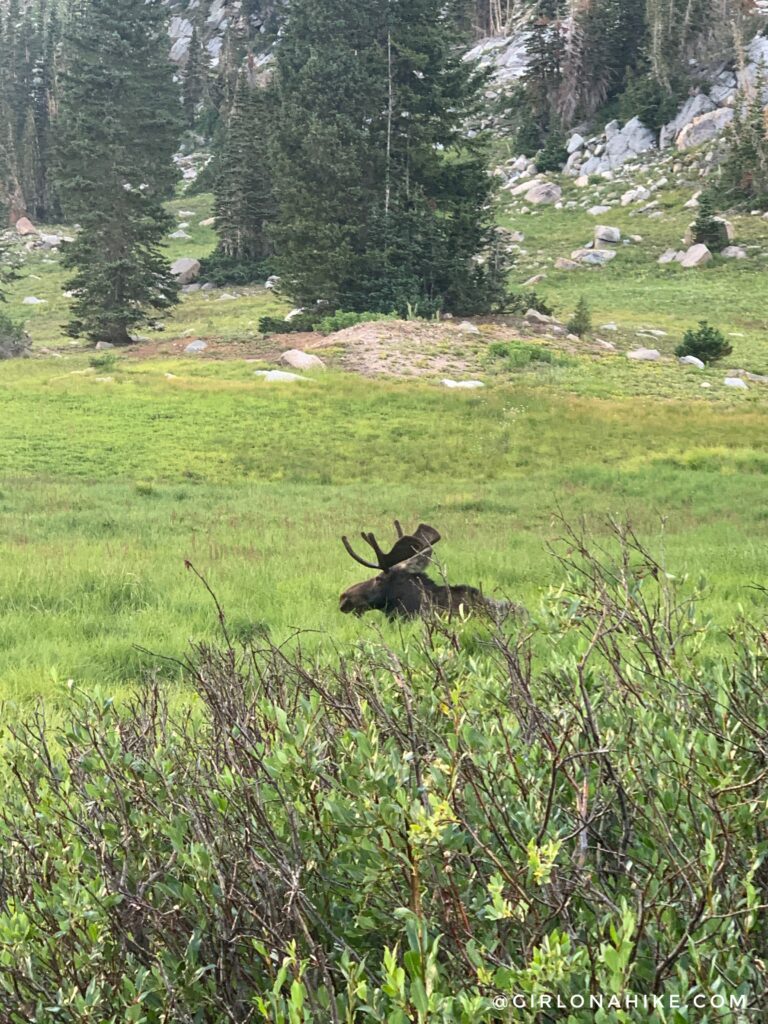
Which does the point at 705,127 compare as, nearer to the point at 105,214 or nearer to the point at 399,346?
the point at 399,346

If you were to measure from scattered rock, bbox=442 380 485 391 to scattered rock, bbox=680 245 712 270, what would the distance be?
28.0 m

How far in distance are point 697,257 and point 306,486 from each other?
124 ft

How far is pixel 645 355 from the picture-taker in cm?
2938

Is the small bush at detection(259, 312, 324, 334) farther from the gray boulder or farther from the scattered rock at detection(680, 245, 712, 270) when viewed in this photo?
the gray boulder

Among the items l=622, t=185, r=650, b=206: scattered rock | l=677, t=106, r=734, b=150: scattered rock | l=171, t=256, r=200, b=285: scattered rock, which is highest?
l=677, t=106, r=734, b=150: scattered rock

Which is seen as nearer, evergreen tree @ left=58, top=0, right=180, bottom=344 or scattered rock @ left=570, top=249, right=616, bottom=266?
evergreen tree @ left=58, top=0, right=180, bottom=344

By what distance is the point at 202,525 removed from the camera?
11523 mm

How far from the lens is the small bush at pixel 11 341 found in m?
32.0

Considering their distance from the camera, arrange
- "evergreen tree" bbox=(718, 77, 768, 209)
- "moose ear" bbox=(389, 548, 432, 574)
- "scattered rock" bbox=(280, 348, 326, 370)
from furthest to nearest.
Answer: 1. "evergreen tree" bbox=(718, 77, 768, 209)
2. "scattered rock" bbox=(280, 348, 326, 370)
3. "moose ear" bbox=(389, 548, 432, 574)

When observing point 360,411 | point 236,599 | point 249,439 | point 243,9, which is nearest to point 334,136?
point 360,411

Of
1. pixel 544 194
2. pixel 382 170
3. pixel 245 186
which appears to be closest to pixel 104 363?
pixel 382 170

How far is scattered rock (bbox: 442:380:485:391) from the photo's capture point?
23.0 meters

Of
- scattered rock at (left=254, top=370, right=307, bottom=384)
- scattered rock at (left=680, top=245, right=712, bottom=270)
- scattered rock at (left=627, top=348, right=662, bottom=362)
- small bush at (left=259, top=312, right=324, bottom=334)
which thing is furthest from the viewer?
scattered rock at (left=680, top=245, right=712, bottom=270)

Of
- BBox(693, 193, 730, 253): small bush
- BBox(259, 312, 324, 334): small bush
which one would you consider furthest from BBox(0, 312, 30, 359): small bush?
BBox(693, 193, 730, 253): small bush
